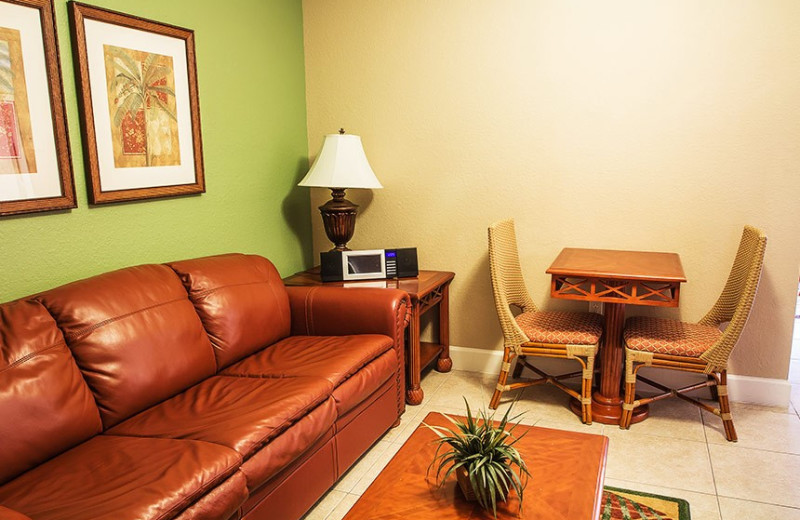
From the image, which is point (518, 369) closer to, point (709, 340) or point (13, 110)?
point (709, 340)

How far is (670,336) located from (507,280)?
2.66 ft

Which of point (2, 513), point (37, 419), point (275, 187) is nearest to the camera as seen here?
point (2, 513)

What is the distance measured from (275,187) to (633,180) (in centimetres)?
192

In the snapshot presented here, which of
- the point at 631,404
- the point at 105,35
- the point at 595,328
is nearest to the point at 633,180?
the point at 595,328

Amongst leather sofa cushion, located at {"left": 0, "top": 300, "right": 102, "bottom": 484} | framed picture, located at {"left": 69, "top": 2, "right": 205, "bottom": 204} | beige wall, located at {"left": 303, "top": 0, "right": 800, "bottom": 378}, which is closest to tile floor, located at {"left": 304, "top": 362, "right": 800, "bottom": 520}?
beige wall, located at {"left": 303, "top": 0, "right": 800, "bottom": 378}

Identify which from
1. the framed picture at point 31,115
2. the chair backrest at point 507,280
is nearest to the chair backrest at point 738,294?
the chair backrest at point 507,280

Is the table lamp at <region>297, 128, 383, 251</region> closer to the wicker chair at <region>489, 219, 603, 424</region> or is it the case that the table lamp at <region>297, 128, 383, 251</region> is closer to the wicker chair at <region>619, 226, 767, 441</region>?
the wicker chair at <region>489, 219, 603, 424</region>

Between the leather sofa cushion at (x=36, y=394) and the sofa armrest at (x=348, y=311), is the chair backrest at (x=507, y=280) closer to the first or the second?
the sofa armrest at (x=348, y=311)

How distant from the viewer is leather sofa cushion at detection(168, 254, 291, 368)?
2.42 meters

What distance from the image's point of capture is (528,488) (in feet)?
5.33

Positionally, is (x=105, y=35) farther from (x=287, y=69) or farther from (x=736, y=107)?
(x=736, y=107)

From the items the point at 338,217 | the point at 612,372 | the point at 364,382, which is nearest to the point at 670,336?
the point at 612,372

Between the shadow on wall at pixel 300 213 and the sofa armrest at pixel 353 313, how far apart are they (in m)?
0.76

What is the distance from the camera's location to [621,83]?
3.04m
